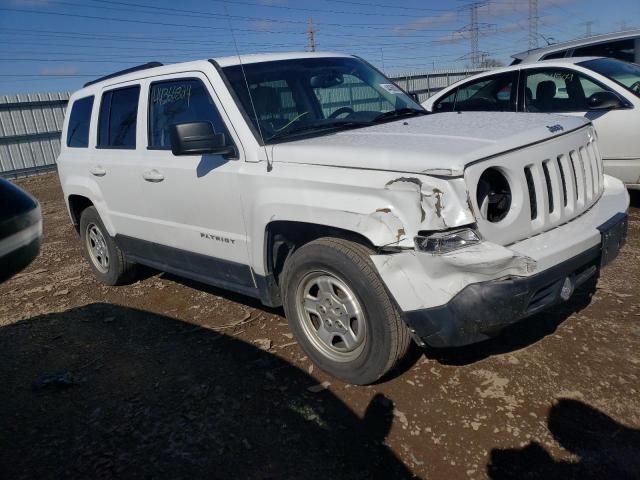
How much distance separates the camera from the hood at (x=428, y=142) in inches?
99.7

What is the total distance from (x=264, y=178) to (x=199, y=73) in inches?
41.6

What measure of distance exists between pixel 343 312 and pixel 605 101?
4.35 m

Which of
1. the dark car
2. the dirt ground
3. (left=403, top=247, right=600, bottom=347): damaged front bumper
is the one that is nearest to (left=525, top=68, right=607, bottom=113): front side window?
the dirt ground

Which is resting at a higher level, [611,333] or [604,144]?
[604,144]

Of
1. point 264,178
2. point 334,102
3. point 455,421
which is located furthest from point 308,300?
point 334,102

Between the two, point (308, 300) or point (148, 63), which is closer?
point (308, 300)

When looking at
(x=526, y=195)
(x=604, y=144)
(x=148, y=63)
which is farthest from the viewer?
(x=604, y=144)

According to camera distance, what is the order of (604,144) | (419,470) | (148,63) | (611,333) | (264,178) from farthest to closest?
(604,144) < (148,63) < (611,333) < (264,178) < (419,470)

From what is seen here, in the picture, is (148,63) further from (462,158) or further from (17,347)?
(462,158)

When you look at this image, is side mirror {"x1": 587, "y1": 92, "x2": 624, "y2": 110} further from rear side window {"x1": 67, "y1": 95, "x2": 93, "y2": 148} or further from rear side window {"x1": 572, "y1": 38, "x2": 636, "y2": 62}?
rear side window {"x1": 67, "y1": 95, "x2": 93, "y2": 148}

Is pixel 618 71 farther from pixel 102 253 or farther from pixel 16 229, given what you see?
pixel 16 229

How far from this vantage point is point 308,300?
10.6 ft

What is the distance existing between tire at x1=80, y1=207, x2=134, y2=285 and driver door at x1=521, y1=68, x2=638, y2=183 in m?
4.88

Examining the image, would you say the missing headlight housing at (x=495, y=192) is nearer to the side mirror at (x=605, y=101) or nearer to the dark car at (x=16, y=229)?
the dark car at (x=16, y=229)
